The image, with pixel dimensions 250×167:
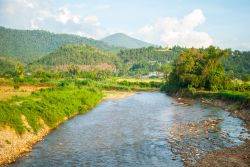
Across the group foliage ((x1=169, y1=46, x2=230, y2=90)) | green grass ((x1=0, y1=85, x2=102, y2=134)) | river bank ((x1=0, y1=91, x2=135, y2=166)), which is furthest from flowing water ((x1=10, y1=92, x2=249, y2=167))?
foliage ((x1=169, y1=46, x2=230, y2=90))

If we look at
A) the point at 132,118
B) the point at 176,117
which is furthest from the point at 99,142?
the point at 176,117

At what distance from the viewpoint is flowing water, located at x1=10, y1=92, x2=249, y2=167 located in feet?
107

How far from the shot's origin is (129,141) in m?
40.9

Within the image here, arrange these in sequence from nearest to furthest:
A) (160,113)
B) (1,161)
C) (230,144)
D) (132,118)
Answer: (1,161) < (230,144) < (132,118) < (160,113)

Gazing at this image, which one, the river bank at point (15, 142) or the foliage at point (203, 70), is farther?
the foliage at point (203, 70)

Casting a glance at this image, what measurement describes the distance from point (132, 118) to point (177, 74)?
5641cm

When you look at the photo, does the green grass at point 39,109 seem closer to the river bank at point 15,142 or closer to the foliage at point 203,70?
the river bank at point 15,142

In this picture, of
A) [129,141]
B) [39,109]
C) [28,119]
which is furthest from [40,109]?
[129,141]

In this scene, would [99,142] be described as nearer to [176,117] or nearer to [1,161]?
[1,161]

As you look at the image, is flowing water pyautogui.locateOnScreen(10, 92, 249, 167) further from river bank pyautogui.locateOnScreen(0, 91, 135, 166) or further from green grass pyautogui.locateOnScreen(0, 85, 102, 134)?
green grass pyautogui.locateOnScreen(0, 85, 102, 134)

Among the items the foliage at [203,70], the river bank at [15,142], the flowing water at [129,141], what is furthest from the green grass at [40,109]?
the foliage at [203,70]

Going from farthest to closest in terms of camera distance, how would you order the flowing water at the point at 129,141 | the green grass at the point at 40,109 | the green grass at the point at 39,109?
the green grass at the point at 40,109 → the green grass at the point at 39,109 → the flowing water at the point at 129,141

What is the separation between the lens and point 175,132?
46312mm

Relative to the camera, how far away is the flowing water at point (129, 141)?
1289 inches
